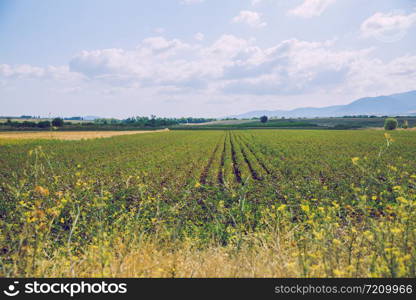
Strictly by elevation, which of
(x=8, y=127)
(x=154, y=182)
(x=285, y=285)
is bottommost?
(x=154, y=182)

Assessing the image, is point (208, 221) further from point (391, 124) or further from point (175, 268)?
point (391, 124)

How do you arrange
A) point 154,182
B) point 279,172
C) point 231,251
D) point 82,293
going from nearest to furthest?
1. point 82,293
2. point 231,251
3. point 154,182
4. point 279,172

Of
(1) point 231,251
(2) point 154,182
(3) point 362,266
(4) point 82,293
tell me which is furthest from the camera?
(2) point 154,182

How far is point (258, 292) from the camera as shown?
2832mm

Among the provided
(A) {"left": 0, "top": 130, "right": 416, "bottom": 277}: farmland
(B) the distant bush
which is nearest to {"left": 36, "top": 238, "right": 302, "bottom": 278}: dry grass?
(A) {"left": 0, "top": 130, "right": 416, "bottom": 277}: farmland

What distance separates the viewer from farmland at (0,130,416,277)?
11.8 ft

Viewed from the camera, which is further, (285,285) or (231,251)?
(231,251)

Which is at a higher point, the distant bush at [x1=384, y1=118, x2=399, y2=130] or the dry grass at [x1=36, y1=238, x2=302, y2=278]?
the distant bush at [x1=384, y1=118, x2=399, y2=130]

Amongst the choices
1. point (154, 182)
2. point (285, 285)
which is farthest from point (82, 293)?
point (154, 182)

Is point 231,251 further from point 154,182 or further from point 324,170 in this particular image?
point 324,170

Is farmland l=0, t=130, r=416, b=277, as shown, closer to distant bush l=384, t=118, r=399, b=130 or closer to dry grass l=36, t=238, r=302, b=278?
dry grass l=36, t=238, r=302, b=278

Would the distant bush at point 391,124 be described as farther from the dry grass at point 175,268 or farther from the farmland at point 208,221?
the dry grass at point 175,268

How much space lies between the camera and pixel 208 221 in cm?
838

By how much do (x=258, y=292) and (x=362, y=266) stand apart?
1862 mm
